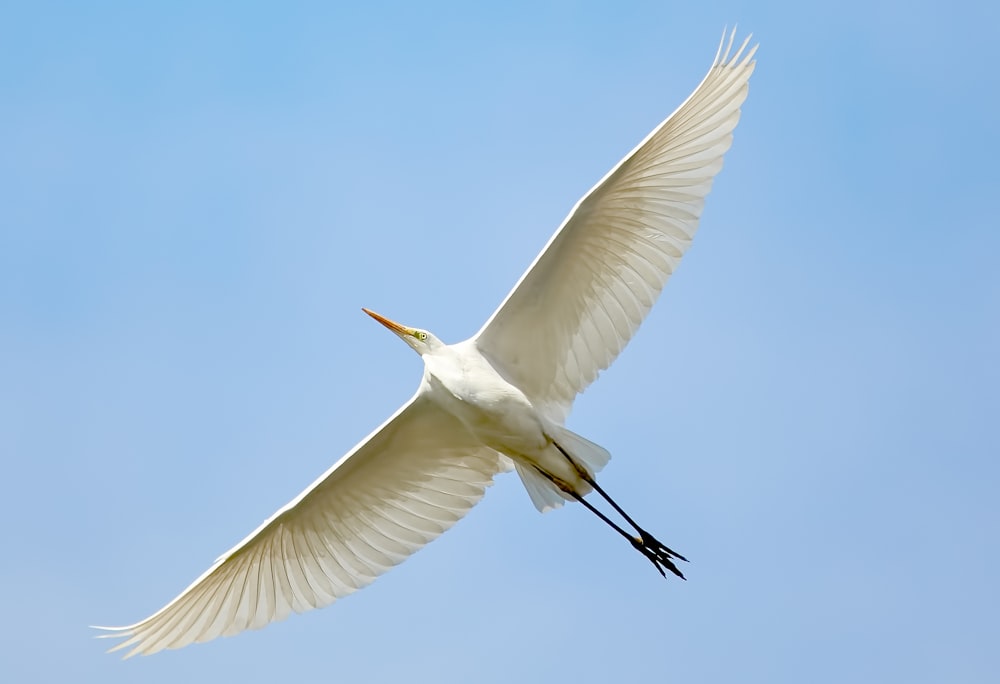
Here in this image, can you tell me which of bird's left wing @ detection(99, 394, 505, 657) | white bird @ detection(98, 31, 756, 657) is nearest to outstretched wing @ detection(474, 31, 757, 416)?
white bird @ detection(98, 31, 756, 657)

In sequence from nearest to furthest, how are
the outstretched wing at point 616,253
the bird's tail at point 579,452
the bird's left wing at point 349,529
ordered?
the outstretched wing at point 616,253 < the bird's tail at point 579,452 < the bird's left wing at point 349,529

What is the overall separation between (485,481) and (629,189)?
281 centimetres

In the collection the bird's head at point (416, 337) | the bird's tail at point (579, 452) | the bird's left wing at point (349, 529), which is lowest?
the bird's left wing at point (349, 529)

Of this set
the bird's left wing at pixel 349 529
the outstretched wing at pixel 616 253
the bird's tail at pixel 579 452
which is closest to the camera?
the outstretched wing at pixel 616 253

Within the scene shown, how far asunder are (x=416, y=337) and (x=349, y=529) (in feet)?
5.65

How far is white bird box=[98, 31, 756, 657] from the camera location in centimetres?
1309

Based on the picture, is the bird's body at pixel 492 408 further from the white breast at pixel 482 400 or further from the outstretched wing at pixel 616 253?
the outstretched wing at pixel 616 253

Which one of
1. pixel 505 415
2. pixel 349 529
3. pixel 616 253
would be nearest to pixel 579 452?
pixel 505 415

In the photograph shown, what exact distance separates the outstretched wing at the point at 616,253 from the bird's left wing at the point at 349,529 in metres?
0.89

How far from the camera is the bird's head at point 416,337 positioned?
1364 centimetres

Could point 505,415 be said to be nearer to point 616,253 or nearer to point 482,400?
point 482,400

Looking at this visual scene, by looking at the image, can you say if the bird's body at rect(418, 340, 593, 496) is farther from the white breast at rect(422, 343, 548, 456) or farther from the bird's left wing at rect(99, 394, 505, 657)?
the bird's left wing at rect(99, 394, 505, 657)

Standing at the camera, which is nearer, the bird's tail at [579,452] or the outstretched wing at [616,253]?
the outstretched wing at [616,253]

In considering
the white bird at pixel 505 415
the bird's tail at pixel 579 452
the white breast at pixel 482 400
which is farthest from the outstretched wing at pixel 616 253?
the bird's tail at pixel 579 452
